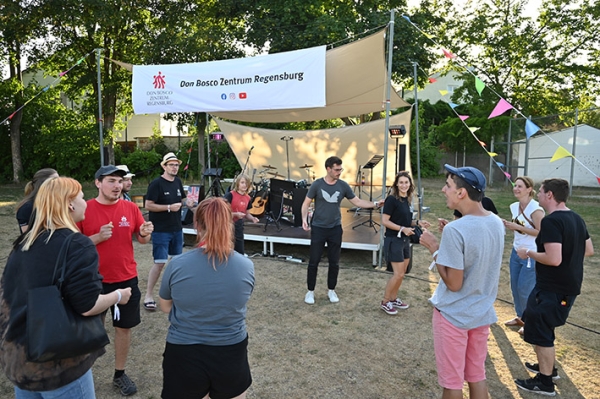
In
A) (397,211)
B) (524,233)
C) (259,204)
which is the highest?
(397,211)

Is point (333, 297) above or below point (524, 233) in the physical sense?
below

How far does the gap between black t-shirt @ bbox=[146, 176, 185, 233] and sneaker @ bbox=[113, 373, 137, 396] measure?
1.68 m

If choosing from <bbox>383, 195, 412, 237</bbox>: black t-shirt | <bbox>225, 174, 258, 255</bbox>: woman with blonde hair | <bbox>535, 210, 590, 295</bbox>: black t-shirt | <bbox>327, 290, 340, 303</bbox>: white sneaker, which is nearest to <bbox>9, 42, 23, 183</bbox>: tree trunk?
<bbox>225, 174, 258, 255</bbox>: woman with blonde hair

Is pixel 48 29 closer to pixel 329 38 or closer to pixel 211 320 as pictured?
pixel 329 38

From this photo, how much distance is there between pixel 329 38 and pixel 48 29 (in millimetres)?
9875

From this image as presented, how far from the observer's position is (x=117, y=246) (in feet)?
9.24

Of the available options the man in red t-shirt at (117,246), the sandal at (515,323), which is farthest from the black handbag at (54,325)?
the sandal at (515,323)

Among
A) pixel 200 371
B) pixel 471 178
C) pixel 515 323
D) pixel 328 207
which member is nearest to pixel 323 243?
pixel 328 207

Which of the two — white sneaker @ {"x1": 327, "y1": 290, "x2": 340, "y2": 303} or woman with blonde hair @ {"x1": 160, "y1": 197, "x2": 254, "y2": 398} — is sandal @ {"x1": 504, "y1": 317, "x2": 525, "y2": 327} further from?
woman with blonde hair @ {"x1": 160, "y1": 197, "x2": 254, "y2": 398}

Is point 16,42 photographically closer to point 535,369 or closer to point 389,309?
point 389,309

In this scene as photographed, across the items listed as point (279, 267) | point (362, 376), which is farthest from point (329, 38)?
point (362, 376)

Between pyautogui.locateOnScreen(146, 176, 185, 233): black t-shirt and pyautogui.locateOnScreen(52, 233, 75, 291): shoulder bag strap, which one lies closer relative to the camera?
pyautogui.locateOnScreen(52, 233, 75, 291): shoulder bag strap

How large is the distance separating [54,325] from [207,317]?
0.56 m

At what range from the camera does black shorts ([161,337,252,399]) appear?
5.80ft
